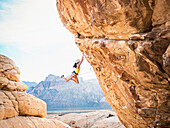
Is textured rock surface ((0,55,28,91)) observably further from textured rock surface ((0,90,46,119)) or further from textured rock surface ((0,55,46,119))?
textured rock surface ((0,90,46,119))

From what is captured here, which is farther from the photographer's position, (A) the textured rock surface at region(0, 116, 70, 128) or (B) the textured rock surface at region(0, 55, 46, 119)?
(B) the textured rock surface at region(0, 55, 46, 119)

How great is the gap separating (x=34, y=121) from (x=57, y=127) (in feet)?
6.17

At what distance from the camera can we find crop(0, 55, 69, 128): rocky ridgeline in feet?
27.0

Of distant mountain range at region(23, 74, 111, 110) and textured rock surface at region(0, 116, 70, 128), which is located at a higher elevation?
textured rock surface at region(0, 116, 70, 128)

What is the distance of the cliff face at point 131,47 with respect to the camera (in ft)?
12.5

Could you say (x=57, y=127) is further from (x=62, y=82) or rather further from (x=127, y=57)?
(x=62, y=82)

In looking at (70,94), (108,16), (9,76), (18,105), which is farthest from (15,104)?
(70,94)

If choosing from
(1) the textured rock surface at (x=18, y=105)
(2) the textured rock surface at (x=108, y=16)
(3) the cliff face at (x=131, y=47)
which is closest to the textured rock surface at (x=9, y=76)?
(1) the textured rock surface at (x=18, y=105)

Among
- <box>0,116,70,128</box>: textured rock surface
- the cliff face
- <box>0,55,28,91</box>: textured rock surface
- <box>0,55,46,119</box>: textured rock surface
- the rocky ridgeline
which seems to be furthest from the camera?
<box>0,55,28,91</box>: textured rock surface

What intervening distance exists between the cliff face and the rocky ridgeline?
19.8 feet

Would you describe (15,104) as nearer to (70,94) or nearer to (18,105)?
(18,105)

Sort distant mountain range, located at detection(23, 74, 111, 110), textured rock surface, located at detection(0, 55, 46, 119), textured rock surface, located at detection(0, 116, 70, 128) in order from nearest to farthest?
1. textured rock surface, located at detection(0, 116, 70, 128)
2. textured rock surface, located at detection(0, 55, 46, 119)
3. distant mountain range, located at detection(23, 74, 111, 110)

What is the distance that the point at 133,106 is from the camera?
5.24 m

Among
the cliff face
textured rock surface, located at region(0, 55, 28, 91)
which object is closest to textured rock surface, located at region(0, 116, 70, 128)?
textured rock surface, located at region(0, 55, 28, 91)
